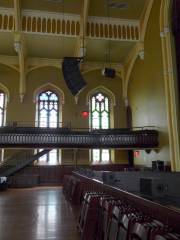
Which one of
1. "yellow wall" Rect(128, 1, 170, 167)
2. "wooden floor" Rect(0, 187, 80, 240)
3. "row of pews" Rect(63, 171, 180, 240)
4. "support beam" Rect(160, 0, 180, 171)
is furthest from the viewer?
"yellow wall" Rect(128, 1, 170, 167)

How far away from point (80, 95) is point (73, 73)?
204 inches

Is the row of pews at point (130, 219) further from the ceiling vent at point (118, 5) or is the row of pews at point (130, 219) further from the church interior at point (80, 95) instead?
the ceiling vent at point (118, 5)

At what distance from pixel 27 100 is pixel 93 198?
14.6m

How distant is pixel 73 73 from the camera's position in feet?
39.5

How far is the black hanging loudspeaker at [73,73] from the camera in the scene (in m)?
11.8

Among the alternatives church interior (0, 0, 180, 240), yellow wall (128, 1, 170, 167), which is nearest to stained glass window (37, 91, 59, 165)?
church interior (0, 0, 180, 240)

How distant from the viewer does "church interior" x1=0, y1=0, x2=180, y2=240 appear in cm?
1099

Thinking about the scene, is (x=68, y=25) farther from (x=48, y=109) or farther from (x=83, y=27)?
(x=48, y=109)

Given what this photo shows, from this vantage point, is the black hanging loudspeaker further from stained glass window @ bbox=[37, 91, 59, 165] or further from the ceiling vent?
stained glass window @ bbox=[37, 91, 59, 165]

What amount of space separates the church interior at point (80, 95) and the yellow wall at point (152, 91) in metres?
0.05

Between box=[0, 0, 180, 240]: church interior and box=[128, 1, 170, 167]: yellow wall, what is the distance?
0.05 metres

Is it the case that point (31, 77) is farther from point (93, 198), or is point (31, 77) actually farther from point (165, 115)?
point (93, 198)

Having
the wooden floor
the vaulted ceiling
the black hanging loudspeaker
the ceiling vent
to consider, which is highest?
the ceiling vent

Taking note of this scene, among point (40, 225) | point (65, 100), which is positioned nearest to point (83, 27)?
point (65, 100)
